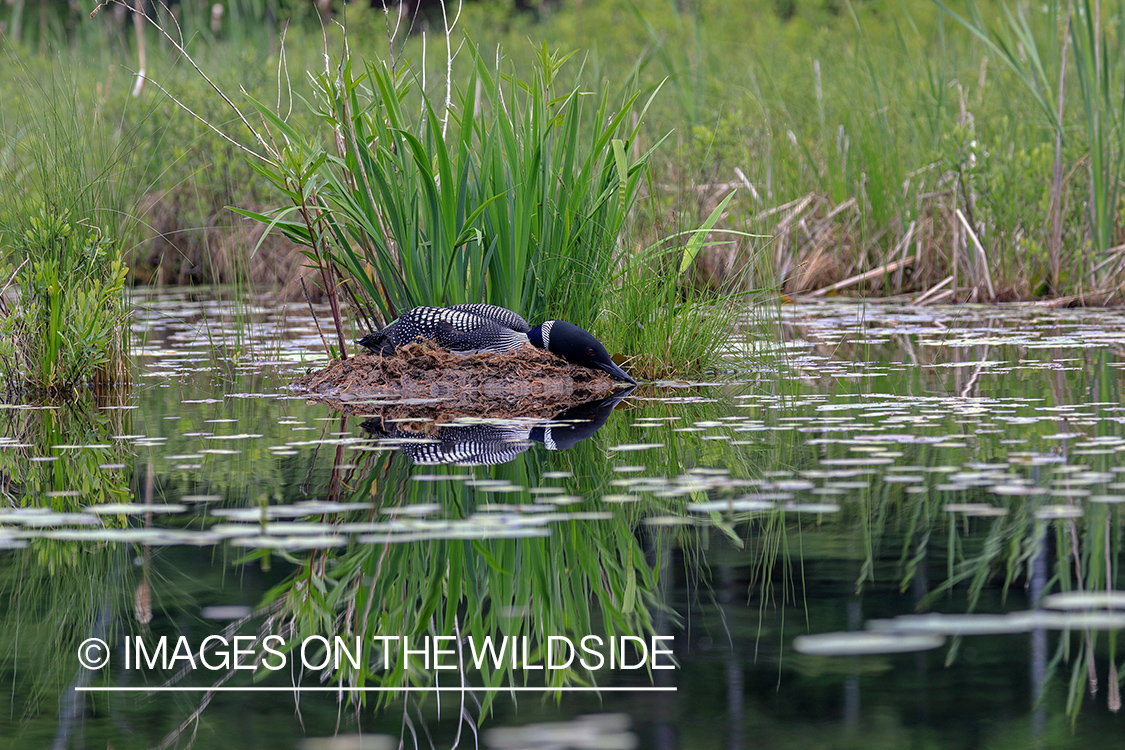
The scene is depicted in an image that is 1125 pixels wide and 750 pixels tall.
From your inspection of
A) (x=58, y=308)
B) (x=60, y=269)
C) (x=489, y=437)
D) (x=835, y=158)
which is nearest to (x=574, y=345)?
(x=489, y=437)

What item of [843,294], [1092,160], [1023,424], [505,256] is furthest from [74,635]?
[843,294]

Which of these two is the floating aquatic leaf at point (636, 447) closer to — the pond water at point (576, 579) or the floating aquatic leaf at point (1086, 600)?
the pond water at point (576, 579)

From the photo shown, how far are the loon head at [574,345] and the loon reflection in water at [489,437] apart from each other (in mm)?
556

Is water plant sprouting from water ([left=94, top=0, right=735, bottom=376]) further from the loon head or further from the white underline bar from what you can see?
the white underline bar

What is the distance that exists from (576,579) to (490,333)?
2.94m

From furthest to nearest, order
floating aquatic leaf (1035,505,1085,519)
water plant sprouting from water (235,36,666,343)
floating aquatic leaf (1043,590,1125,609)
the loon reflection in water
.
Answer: water plant sprouting from water (235,36,666,343)
the loon reflection in water
floating aquatic leaf (1035,505,1085,519)
floating aquatic leaf (1043,590,1125,609)

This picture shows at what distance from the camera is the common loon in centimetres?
585

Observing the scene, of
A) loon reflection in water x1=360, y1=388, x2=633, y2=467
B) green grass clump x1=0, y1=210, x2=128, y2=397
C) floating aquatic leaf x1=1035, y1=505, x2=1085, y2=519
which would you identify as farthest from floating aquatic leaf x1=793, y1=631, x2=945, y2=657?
green grass clump x1=0, y1=210, x2=128, y2=397

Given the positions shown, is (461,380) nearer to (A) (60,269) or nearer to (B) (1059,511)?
(A) (60,269)

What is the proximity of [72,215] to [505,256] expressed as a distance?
77.3 inches

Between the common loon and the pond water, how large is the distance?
795mm

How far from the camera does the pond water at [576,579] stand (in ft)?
7.68

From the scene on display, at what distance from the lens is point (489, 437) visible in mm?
4699

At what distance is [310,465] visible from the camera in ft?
14.0
